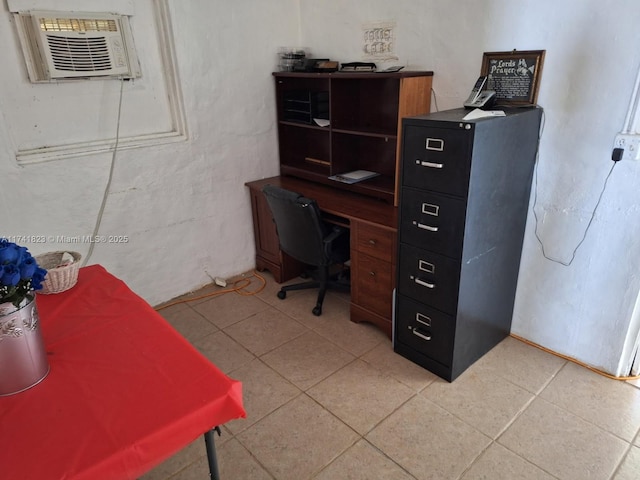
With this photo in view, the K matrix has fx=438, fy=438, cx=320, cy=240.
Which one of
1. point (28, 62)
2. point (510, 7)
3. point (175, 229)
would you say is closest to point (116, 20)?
point (28, 62)

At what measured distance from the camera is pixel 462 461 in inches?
71.7

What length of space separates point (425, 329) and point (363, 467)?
0.78 meters

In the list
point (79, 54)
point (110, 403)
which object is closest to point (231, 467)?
point (110, 403)

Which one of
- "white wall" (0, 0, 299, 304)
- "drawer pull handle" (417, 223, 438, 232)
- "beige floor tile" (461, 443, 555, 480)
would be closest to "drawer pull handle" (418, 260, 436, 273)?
"drawer pull handle" (417, 223, 438, 232)

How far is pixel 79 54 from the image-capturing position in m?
2.40

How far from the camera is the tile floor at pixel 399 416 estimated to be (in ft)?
5.92

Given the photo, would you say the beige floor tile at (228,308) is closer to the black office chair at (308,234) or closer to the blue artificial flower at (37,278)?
the black office chair at (308,234)

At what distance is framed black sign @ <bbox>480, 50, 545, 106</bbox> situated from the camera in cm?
215

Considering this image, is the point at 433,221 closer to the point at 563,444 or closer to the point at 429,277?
the point at 429,277

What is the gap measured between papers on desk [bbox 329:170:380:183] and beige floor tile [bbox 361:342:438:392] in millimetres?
1087

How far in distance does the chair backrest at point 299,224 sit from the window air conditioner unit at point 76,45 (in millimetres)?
1122

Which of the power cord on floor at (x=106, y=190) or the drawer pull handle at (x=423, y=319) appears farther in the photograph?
the power cord on floor at (x=106, y=190)

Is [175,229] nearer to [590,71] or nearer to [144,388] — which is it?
[144,388]

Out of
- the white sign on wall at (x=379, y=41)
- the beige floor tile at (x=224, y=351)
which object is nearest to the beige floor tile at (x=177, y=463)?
the beige floor tile at (x=224, y=351)
